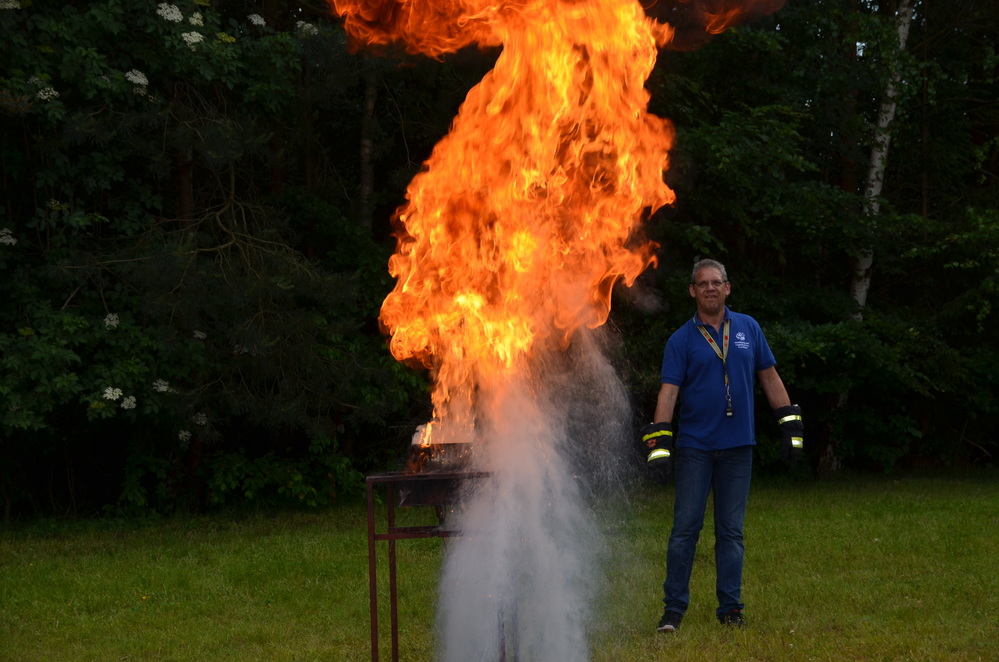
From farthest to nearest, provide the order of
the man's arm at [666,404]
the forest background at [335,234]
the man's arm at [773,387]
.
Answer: the forest background at [335,234] < the man's arm at [773,387] < the man's arm at [666,404]

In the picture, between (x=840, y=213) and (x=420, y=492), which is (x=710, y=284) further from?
(x=840, y=213)

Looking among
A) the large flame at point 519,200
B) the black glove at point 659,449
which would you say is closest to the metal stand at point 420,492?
the large flame at point 519,200

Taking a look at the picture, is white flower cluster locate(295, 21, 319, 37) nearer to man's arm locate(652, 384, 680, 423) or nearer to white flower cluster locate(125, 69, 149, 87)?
white flower cluster locate(125, 69, 149, 87)

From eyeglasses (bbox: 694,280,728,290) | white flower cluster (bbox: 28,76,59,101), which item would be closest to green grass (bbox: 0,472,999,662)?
eyeglasses (bbox: 694,280,728,290)

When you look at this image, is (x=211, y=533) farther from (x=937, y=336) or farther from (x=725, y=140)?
(x=937, y=336)

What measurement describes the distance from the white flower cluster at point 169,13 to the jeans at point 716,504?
6.55 m

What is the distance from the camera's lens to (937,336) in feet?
47.3

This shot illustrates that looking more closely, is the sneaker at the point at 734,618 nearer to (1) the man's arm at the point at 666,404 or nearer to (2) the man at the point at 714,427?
(2) the man at the point at 714,427

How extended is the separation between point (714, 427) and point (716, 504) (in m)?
0.42

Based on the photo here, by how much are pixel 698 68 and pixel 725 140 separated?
1.54m

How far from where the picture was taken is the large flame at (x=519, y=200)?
5535 mm

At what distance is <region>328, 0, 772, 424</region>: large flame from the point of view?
18.2 feet

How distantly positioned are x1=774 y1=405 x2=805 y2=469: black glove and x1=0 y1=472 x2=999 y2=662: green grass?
0.96 m

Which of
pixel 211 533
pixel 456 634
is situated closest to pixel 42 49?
pixel 211 533
